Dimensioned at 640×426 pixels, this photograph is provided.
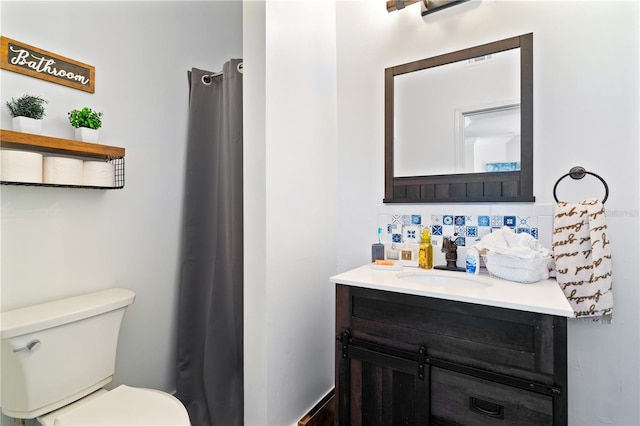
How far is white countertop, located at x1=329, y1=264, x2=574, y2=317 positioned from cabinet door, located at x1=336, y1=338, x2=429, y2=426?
0.83ft

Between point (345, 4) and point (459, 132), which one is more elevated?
point (345, 4)

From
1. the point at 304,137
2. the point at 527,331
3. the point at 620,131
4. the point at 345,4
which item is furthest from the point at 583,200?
the point at 345,4

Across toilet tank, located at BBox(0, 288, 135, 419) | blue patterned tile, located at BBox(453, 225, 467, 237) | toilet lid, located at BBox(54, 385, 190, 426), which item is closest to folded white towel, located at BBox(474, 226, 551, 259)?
blue patterned tile, located at BBox(453, 225, 467, 237)

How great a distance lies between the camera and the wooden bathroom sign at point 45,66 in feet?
3.86

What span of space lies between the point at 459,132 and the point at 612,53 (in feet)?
1.94

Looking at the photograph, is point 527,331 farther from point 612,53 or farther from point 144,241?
point 144,241

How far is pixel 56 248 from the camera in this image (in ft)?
4.32

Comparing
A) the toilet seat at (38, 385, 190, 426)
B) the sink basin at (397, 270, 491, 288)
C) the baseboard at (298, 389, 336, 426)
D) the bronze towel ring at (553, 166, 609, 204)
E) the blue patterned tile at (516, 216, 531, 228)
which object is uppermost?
the bronze towel ring at (553, 166, 609, 204)

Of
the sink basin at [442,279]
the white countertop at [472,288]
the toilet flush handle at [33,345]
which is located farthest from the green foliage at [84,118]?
the sink basin at [442,279]

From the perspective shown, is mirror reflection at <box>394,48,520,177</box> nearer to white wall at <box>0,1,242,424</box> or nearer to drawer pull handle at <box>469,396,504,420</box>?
drawer pull handle at <box>469,396,504,420</box>

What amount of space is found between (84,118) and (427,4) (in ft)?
5.35

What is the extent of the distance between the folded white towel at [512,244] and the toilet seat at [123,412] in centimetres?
131

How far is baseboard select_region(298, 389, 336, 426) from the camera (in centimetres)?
149

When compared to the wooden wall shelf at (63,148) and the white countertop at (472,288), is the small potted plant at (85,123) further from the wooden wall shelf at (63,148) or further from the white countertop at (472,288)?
the white countertop at (472,288)
